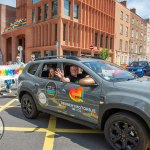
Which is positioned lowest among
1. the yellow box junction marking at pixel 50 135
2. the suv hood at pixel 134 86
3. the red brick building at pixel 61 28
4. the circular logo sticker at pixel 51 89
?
the yellow box junction marking at pixel 50 135

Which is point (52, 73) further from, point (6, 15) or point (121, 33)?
point (121, 33)

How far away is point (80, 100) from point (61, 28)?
26729 mm

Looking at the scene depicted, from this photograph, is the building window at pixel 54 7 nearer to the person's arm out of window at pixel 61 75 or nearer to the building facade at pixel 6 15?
the building facade at pixel 6 15

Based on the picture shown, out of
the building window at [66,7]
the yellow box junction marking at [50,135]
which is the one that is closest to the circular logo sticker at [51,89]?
the yellow box junction marking at [50,135]

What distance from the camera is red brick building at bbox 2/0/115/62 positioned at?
3123 centimetres

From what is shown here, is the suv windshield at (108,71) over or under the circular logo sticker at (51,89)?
over

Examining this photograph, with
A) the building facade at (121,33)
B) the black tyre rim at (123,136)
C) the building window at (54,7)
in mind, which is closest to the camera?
the black tyre rim at (123,136)

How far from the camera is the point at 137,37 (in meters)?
56.1

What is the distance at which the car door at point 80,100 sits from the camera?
438cm

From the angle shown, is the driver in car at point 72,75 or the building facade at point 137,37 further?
the building facade at point 137,37

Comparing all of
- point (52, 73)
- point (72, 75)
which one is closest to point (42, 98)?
point (52, 73)

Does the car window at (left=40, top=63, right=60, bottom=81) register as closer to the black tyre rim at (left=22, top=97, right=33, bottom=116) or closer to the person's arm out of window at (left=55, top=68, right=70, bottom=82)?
the person's arm out of window at (left=55, top=68, right=70, bottom=82)

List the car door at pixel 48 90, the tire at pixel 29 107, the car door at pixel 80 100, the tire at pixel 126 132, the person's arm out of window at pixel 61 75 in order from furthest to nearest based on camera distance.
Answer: the tire at pixel 29 107 → the car door at pixel 48 90 → the person's arm out of window at pixel 61 75 → the car door at pixel 80 100 → the tire at pixel 126 132

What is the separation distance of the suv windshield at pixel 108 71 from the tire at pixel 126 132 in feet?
2.73
